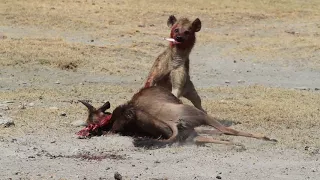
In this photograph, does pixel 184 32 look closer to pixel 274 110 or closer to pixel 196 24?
pixel 196 24

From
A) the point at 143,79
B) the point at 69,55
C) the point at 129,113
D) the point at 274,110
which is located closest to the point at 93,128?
the point at 129,113

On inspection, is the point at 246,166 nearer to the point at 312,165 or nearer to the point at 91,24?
the point at 312,165

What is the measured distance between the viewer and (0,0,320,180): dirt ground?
754 centimetres

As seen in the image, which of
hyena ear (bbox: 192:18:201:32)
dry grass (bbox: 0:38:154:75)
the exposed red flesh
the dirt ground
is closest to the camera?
the dirt ground

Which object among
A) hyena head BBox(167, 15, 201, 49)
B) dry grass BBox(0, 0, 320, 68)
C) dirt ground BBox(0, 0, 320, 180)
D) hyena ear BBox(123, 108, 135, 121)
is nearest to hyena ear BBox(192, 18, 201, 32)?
hyena head BBox(167, 15, 201, 49)

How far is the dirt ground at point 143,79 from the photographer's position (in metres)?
7.54

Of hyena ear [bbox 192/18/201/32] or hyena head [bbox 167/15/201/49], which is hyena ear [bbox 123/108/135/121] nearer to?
hyena head [bbox 167/15/201/49]

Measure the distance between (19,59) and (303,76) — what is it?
584cm

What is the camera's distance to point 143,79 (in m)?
14.9

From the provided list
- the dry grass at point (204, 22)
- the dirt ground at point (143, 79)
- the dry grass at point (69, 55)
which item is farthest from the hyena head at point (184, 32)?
the dry grass at point (204, 22)

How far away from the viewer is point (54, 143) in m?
8.41

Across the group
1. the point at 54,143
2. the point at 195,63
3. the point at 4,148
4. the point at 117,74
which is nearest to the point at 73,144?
the point at 54,143

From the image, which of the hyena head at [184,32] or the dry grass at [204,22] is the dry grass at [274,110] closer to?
the hyena head at [184,32]

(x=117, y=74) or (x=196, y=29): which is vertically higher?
(x=196, y=29)
